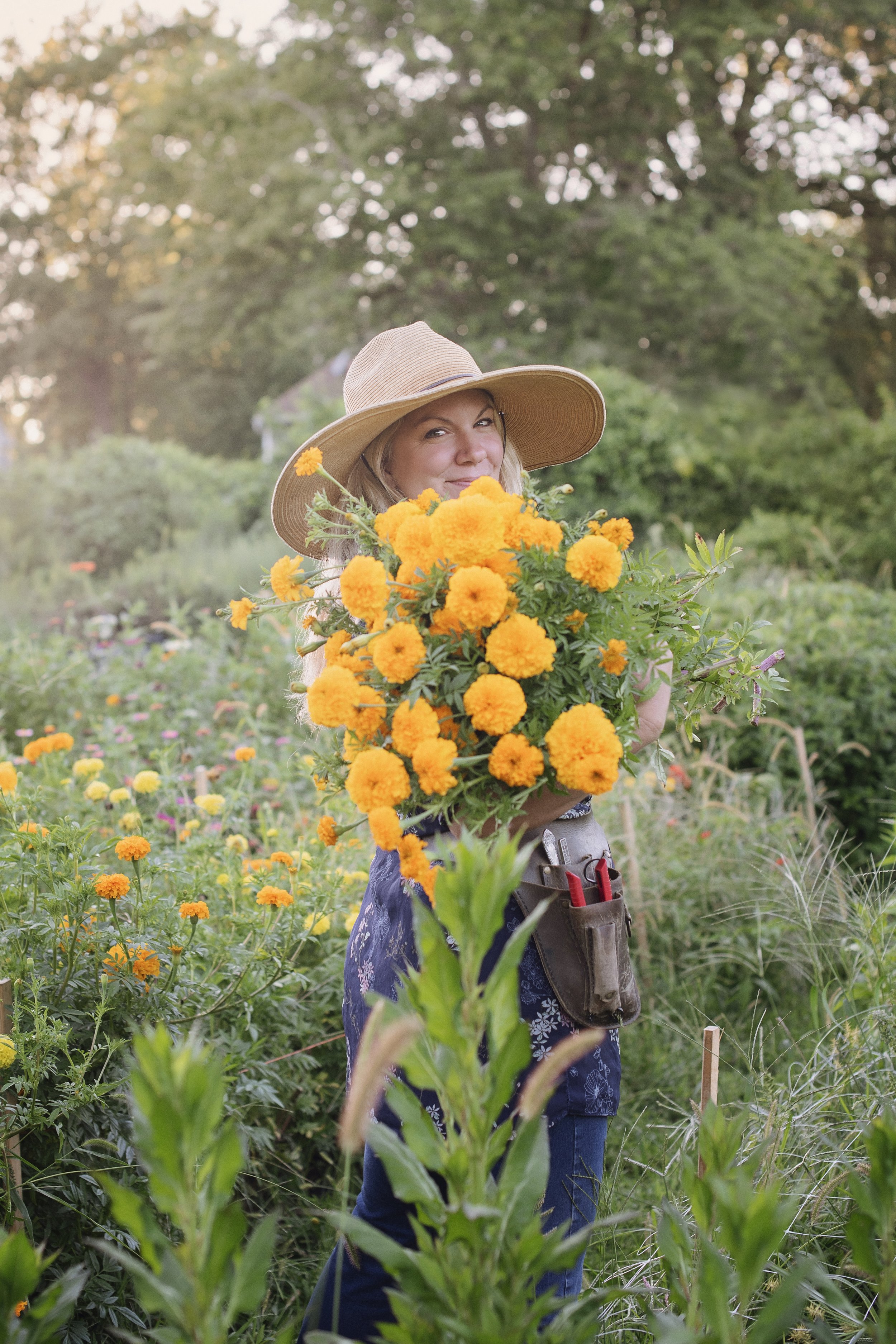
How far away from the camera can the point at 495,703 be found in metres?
1.09

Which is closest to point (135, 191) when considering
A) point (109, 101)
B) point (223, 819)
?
point (109, 101)

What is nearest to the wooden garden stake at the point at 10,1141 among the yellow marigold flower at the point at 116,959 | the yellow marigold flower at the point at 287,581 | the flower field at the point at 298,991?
the flower field at the point at 298,991

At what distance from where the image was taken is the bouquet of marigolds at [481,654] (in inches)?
43.0

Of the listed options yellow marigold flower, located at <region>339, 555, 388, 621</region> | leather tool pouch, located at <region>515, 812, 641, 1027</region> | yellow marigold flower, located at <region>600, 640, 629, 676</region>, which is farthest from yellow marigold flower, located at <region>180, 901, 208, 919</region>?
yellow marigold flower, located at <region>600, 640, 629, 676</region>

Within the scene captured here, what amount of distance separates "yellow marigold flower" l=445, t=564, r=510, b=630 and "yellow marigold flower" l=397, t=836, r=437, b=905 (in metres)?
0.27

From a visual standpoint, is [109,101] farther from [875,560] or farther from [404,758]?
[404,758]

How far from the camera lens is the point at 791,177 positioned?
583 inches

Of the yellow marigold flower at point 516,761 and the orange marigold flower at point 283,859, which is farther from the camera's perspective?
the orange marigold flower at point 283,859

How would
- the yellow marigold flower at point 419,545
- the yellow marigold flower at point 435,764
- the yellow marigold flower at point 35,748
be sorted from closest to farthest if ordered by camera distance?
the yellow marigold flower at point 435,764 → the yellow marigold flower at point 419,545 → the yellow marigold flower at point 35,748

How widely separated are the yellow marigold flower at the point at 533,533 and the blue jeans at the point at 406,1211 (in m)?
0.90

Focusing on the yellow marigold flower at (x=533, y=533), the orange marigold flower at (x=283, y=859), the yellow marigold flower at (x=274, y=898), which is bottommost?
the orange marigold flower at (x=283, y=859)

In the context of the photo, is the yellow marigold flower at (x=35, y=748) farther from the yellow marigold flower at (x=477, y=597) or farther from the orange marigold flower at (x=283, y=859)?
the yellow marigold flower at (x=477, y=597)

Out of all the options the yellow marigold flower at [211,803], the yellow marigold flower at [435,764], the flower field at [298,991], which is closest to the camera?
the yellow marigold flower at [435,764]

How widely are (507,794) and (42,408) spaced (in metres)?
34.8
